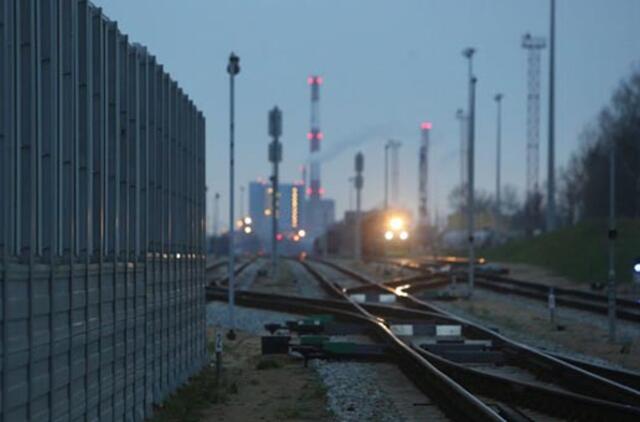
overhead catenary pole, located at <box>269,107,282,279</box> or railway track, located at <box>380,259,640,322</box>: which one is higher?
overhead catenary pole, located at <box>269,107,282,279</box>

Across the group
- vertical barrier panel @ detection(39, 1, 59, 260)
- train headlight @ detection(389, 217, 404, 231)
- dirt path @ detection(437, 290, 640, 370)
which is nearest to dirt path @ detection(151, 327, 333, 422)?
vertical barrier panel @ detection(39, 1, 59, 260)

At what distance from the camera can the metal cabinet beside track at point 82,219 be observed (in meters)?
10.2

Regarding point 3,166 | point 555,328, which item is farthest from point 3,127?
point 555,328

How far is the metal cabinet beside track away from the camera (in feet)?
33.5

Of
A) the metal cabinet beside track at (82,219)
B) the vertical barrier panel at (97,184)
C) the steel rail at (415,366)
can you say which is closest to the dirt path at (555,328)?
the steel rail at (415,366)

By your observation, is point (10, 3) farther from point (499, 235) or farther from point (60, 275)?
point (499, 235)

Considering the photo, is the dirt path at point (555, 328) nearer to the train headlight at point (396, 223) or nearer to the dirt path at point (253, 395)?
the dirt path at point (253, 395)

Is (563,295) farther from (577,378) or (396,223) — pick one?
(396,223)

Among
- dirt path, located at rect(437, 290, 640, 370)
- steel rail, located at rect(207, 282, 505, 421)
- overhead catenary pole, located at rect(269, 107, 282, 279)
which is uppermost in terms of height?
overhead catenary pole, located at rect(269, 107, 282, 279)

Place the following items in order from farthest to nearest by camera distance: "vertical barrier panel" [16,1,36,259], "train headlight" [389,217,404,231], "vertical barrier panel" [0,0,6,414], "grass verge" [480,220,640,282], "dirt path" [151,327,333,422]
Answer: "train headlight" [389,217,404,231] → "grass verge" [480,220,640,282] → "dirt path" [151,327,333,422] → "vertical barrier panel" [16,1,36,259] → "vertical barrier panel" [0,0,6,414]

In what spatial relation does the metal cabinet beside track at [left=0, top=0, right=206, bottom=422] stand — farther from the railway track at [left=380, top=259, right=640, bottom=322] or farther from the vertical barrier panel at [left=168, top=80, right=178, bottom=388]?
the railway track at [left=380, top=259, right=640, bottom=322]

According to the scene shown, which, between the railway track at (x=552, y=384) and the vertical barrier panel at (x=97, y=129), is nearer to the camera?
the vertical barrier panel at (x=97, y=129)

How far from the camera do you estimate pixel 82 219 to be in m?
12.6

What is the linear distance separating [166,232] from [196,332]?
14.1 feet
